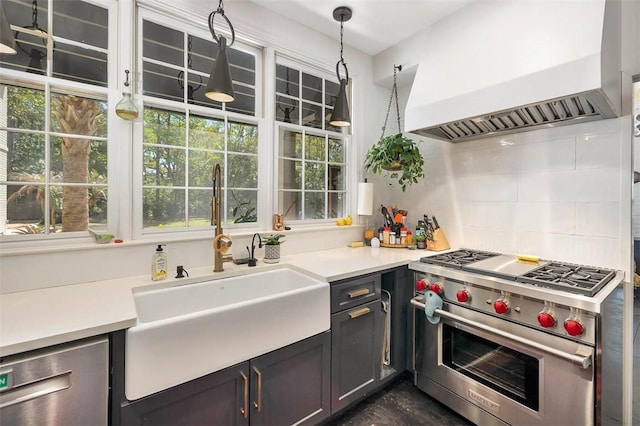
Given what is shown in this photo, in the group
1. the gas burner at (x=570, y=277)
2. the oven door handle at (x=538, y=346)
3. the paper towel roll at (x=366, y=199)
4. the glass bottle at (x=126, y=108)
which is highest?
the glass bottle at (x=126, y=108)

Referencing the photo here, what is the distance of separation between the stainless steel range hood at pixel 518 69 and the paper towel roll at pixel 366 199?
673 mm

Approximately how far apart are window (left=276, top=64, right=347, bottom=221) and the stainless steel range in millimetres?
1002

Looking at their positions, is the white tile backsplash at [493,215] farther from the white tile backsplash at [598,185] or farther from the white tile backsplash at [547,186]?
the white tile backsplash at [598,185]

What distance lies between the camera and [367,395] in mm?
1770

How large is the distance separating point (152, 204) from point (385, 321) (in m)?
1.67

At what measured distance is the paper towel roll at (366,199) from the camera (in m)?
2.54

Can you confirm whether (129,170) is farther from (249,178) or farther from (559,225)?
(559,225)

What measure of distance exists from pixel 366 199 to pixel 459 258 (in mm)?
918

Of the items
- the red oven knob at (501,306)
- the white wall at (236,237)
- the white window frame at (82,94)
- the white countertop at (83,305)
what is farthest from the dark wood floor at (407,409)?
the white window frame at (82,94)

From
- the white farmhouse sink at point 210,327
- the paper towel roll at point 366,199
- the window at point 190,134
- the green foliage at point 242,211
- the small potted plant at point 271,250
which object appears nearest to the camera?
the white farmhouse sink at point 210,327

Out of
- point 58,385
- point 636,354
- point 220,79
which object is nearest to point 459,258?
point 636,354

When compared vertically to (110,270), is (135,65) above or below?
above

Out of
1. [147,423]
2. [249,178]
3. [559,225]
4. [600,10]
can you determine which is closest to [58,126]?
[249,178]

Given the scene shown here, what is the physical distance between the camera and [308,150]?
2.43 meters
